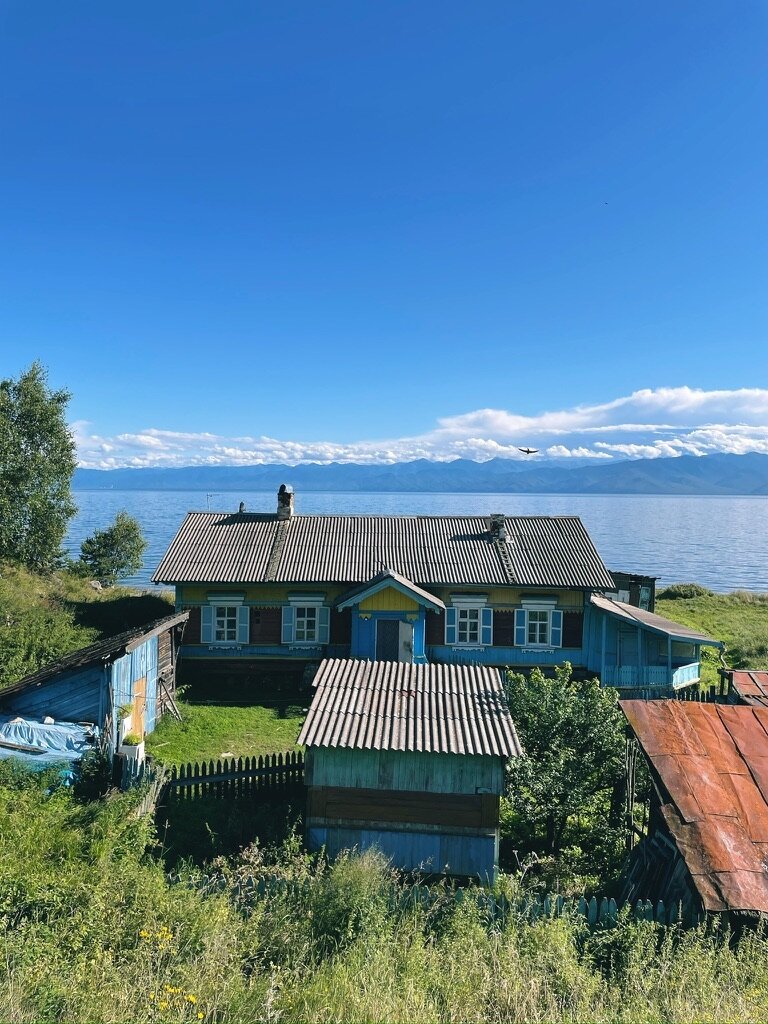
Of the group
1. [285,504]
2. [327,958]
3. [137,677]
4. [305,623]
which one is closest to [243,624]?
[305,623]

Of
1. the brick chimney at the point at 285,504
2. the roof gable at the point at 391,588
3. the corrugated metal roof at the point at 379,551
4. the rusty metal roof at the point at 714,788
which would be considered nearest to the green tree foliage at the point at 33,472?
the corrugated metal roof at the point at 379,551

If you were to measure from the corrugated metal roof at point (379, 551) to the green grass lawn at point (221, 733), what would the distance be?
4849 millimetres

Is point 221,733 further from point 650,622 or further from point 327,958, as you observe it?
point 650,622

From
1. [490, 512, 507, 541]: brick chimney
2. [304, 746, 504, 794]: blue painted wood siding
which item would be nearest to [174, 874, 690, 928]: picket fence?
[304, 746, 504, 794]: blue painted wood siding

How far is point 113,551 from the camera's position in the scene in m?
39.9

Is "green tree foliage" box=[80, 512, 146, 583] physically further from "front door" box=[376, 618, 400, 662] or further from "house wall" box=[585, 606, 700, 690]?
"house wall" box=[585, 606, 700, 690]

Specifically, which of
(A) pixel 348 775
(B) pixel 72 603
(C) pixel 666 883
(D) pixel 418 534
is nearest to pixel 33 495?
(B) pixel 72 603

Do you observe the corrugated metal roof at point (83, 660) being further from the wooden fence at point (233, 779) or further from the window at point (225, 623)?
the window at point (225, 623)

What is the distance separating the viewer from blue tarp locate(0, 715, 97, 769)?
38.3 feet

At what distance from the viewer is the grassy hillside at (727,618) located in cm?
2528

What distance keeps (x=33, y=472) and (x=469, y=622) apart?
24008 millimetres

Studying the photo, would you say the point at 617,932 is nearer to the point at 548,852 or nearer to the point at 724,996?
the point at 724,996

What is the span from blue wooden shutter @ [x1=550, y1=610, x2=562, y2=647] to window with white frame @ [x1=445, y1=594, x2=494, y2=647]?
2243 mm

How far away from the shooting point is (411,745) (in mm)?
9500
